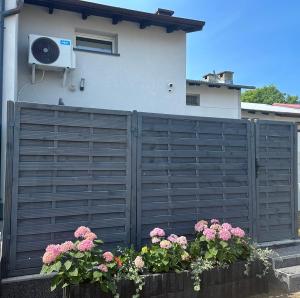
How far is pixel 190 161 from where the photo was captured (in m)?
4.77

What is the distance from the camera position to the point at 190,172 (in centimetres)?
477

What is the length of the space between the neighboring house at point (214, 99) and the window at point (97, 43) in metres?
6.21

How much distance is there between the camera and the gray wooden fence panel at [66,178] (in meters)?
3.77

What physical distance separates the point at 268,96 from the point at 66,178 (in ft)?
192

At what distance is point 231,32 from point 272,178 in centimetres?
895

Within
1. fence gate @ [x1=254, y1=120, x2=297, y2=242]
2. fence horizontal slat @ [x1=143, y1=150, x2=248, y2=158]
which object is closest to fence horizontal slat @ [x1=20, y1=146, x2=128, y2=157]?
fence horizontal slat @ [x1=143, y1=150, x2=248, y2=158]

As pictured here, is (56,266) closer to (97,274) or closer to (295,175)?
(97,274)

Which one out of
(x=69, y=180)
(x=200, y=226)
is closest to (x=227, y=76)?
(x=200, y=226)

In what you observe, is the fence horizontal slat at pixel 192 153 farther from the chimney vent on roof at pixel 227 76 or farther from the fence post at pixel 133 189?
the chimney vent on roof at pixel 227 76

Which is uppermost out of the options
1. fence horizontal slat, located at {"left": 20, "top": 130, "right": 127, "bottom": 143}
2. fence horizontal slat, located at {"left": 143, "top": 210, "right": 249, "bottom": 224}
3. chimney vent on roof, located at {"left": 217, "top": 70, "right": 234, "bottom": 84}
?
chimney vent on roof, located at {"left": 217, "top": 70, "right": 234, "bottom": 84}

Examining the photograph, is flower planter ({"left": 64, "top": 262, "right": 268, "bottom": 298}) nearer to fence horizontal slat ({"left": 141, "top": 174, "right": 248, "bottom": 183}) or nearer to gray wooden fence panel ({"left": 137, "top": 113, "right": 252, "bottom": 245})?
gray wooden fence panel ({"left": 137, "top": 113, "right": 252, "bottom": 245})

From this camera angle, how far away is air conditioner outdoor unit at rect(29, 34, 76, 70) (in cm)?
701

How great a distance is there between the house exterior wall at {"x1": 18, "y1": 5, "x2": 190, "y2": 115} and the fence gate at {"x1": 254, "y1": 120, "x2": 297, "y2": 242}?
3634 millimetres

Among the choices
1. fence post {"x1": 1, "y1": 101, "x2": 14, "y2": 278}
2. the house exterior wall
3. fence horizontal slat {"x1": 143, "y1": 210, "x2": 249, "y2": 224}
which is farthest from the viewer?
the house exterior wall
